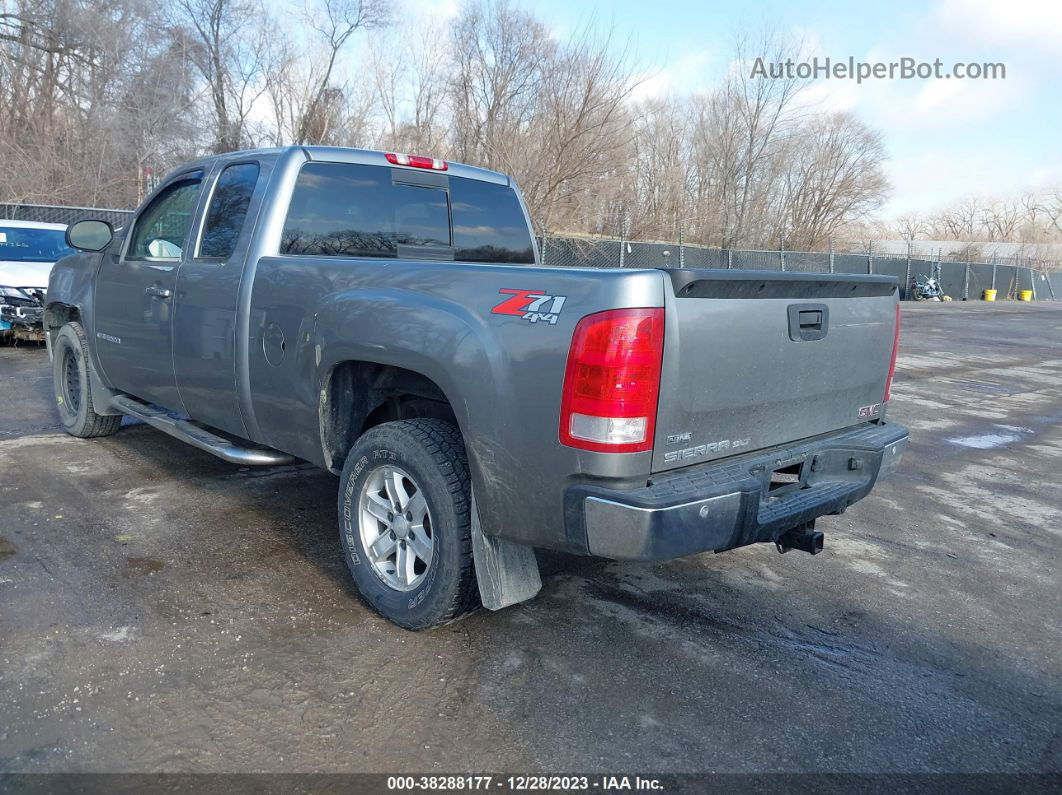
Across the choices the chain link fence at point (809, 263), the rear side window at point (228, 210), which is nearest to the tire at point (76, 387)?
the rear side window at point (228, 210)

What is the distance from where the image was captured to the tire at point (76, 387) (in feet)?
19.6

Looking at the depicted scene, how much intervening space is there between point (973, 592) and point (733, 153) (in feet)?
103

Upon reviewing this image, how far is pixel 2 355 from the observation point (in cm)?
1055

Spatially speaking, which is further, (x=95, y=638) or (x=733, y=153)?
(x=733, y=153)

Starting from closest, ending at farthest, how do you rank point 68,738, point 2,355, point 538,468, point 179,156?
point 68,738 → point 538,468 → point 2,355 → point 179,156

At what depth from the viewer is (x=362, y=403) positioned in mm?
3838

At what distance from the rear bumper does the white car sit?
9.52 m

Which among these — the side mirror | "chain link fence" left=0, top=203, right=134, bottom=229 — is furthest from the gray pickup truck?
"chain link fence" left=0, top=203, right=134, bottom=229

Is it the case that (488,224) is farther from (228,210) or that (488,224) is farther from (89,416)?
(89,416)

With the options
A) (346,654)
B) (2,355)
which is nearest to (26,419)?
(2,355)

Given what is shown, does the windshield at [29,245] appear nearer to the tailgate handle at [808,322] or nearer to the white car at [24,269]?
the white car at [24,269]

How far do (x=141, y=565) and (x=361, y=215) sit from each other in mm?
2047

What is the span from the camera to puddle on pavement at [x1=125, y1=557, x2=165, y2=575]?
12.8 feet

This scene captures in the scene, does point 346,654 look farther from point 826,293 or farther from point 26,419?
point 26,419
